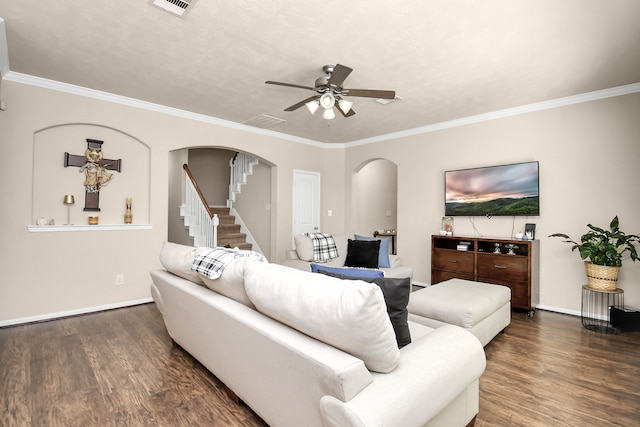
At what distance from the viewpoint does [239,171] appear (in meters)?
7.45

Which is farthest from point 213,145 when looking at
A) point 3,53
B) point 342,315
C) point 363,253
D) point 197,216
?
point 342,315

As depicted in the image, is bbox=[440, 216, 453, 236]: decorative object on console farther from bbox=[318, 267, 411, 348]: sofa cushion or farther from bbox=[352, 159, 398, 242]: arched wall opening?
bbox=[318, 267, 411, 348]: sofa cushion

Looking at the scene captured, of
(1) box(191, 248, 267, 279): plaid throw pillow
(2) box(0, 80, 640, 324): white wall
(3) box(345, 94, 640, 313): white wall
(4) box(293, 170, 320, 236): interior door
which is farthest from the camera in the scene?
(4) box(293, 170, 320, 236): interior door

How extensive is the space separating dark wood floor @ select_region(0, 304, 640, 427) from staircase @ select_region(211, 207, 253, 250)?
127 inches

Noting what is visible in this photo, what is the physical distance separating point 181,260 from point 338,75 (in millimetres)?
2031

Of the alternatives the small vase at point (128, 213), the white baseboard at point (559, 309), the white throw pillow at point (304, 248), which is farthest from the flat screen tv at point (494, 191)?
the small vase at point (128, 213)

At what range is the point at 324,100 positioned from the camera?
10.6 feet

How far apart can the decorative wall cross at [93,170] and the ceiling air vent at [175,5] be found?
2.45m

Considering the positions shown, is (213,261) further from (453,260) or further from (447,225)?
(447,225)

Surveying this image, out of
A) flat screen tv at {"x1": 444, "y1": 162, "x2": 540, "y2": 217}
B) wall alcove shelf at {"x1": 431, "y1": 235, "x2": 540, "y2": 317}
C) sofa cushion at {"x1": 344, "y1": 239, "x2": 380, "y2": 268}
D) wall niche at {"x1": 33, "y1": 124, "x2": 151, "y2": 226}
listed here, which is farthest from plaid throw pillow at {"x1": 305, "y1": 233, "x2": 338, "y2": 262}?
wall niche at {"x1": 33, "y1": 124, "x2": 151, "y2": 226}

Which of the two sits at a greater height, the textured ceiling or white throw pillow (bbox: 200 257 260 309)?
the textured ceiling

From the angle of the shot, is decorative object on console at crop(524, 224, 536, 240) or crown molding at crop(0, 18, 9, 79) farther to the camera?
decorative object on console at crop(524, 224, 536, 240)

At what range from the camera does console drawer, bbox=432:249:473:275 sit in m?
4.55

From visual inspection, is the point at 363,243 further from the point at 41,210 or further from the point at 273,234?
the point at 41,210
